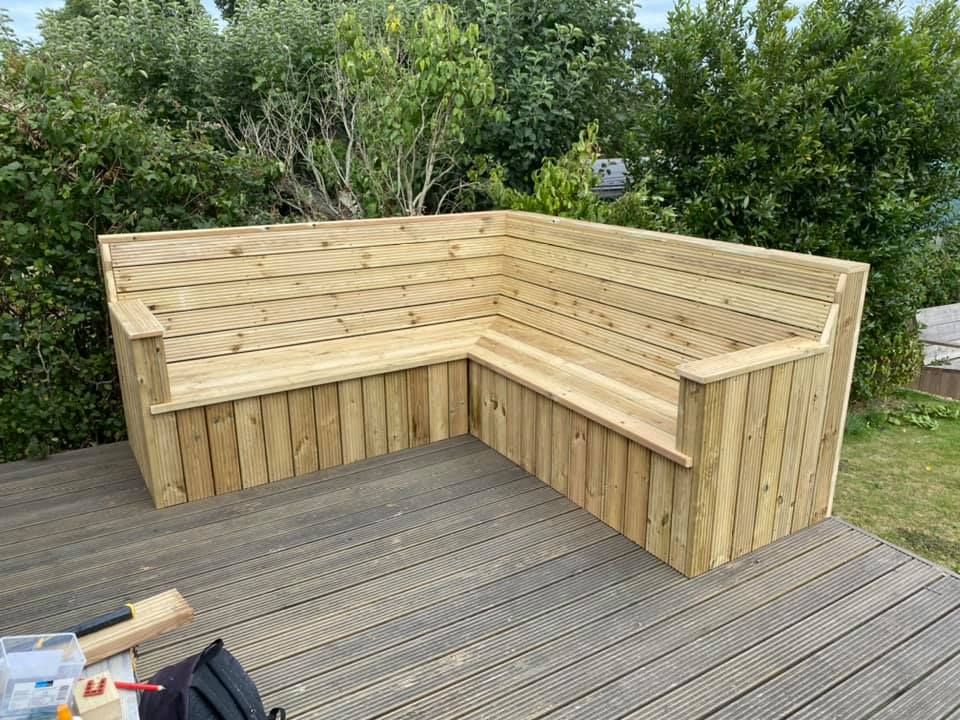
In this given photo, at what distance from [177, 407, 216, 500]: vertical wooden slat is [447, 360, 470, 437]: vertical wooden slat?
108 cm

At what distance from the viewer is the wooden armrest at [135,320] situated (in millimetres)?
2541

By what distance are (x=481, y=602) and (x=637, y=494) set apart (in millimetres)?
652

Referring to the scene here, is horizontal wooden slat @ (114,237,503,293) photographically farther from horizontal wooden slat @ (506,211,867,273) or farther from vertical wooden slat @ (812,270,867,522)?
vertical wooden slat @ (812,270,867,522)

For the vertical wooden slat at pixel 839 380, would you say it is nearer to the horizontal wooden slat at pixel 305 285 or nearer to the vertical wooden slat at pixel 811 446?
the vertical wooden slat at pixel 811 446

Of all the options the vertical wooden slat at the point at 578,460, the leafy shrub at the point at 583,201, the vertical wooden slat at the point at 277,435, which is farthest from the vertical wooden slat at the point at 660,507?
the leafy shrub at the point at 583,201

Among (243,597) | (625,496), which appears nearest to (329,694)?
(243,597)

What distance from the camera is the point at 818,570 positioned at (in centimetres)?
234

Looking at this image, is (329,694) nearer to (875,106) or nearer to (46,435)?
(46,435)

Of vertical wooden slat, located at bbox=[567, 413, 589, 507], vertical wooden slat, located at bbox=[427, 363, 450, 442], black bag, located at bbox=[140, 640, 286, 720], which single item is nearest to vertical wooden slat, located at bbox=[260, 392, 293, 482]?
vertical wooden slat, located at bbox=[427, 363, 450, 442]

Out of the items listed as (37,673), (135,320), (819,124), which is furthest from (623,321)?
(37,673)

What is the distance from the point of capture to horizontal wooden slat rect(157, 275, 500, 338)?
3.10m

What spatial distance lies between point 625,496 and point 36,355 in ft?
8.74

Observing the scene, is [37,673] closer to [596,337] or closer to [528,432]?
[528,432]

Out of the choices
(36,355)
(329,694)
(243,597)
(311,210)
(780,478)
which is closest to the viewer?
(329,694)
